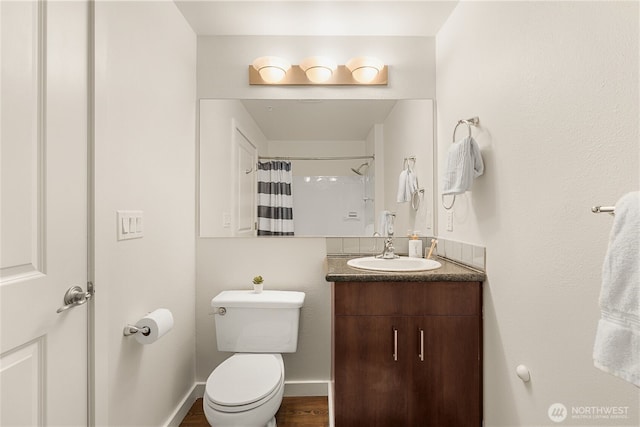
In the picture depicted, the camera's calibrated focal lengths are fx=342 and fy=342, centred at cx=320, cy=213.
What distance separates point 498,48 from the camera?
1.44 metres

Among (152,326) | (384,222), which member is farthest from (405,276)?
(152,326)

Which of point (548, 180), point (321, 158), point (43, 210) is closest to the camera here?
point (43, 210)

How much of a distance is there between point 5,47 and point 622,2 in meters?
1.57

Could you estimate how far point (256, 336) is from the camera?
1943mm

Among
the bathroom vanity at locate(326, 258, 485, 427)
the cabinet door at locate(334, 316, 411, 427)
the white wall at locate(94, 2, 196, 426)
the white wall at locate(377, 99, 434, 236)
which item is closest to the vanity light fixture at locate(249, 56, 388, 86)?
the white wall at locate(377, 99, 434, 236)

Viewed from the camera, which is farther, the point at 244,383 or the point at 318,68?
the point at 318,68

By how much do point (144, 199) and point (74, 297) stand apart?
0.56m

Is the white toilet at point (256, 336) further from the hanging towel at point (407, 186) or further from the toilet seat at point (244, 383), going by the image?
the hanging towel at point (407, 186)

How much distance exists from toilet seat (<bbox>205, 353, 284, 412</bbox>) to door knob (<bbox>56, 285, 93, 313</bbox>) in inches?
27.6

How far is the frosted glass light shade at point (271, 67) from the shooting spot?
2.09 metres

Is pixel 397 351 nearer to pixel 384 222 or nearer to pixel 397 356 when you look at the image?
pixel 397 356

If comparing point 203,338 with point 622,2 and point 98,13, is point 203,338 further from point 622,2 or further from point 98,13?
point 622,2

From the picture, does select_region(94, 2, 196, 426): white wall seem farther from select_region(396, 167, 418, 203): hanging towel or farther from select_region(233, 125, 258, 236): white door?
select_region(396, 167, 418, 203): hanging towel

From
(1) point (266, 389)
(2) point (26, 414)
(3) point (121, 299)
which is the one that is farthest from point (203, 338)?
(2) point (26, 414)
